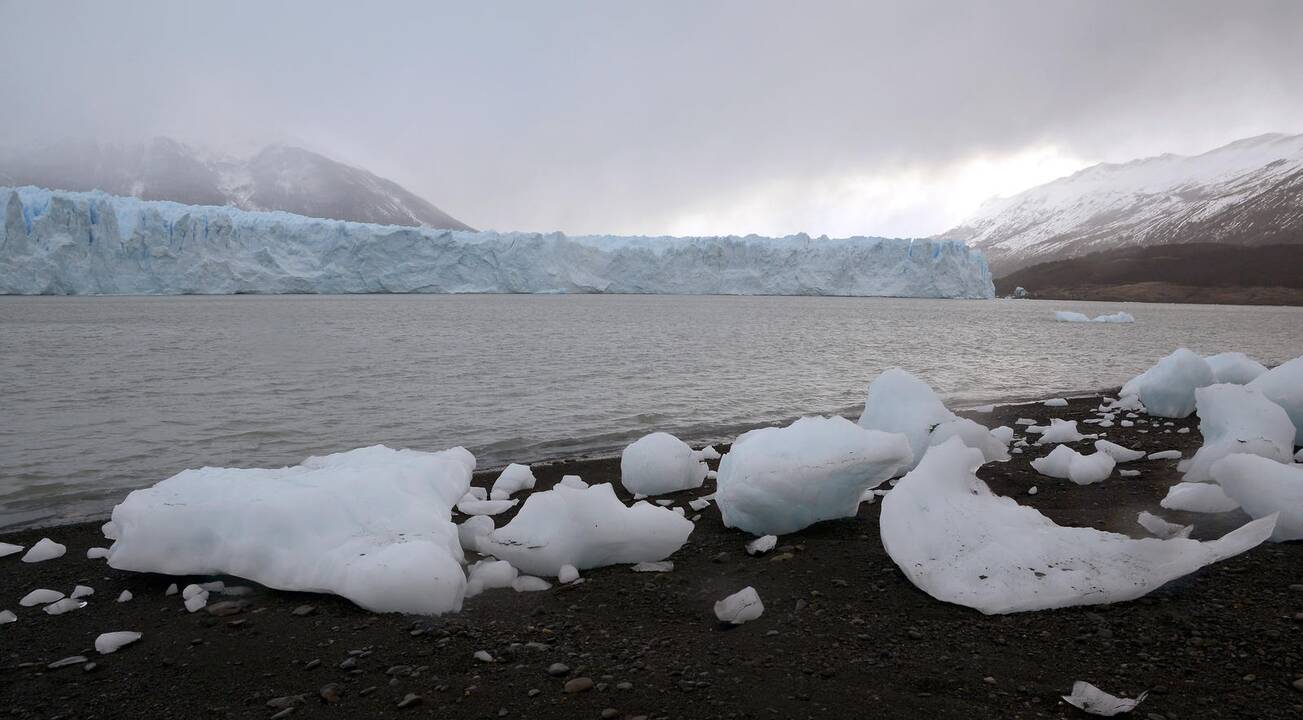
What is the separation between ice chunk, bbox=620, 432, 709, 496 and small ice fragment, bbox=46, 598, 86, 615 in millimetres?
3257

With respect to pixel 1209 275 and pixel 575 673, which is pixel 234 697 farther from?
pixel 1209 275

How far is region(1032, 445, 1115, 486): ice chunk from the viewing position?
5199mm

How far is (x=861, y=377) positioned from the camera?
46.8ft

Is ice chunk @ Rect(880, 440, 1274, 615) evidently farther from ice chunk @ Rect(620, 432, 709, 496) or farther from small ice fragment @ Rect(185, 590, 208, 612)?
small ice fragment @ Rect(185, 590, 208, 612)

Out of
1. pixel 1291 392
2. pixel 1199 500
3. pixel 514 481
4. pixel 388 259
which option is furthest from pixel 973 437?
pixel 388 259

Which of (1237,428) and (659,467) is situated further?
(659,467)

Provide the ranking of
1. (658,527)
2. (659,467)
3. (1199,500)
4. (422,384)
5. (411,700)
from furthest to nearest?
(422,384) → (659,467) → (1199,500) → (658,527) → (411,700)

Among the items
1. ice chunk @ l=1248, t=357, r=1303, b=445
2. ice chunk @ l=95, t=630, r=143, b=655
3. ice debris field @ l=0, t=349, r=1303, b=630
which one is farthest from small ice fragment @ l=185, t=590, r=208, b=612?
ice chunk @ l=1248, t=357, r=1303, b=445

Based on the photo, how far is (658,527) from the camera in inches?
158

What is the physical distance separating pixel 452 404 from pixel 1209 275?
96911mm

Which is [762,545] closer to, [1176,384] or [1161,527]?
[1161,527]

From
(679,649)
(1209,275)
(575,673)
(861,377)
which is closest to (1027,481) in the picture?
(679,649)

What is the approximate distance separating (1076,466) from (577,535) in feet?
12.0

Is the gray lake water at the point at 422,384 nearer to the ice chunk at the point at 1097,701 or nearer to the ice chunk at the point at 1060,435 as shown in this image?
the ice chunk at the point at 1060,435
